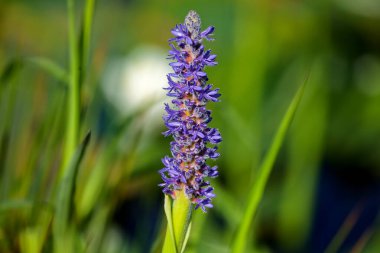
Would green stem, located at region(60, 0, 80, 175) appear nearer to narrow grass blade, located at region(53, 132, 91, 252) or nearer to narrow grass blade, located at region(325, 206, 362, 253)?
narrow grass blade, located at region(53, 132, 91, 252)

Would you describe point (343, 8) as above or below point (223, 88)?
above

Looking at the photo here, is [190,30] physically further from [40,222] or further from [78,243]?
[40,222]

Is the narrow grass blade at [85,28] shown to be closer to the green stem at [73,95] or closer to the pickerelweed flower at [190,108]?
the green stem at [73,95]

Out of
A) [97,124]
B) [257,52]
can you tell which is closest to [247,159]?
[257,52]

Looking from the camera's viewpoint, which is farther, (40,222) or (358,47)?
(358,47)

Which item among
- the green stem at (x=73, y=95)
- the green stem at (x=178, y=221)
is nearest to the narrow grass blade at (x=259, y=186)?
the green stem at (x=178, y=221)
